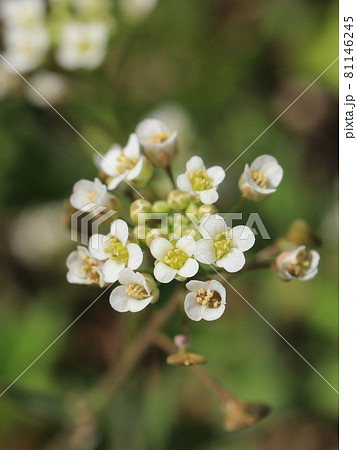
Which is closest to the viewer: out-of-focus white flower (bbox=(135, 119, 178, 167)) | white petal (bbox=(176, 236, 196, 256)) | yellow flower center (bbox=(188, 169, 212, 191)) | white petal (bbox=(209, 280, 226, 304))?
white petal (bbox=(209, 280, 226, 304))

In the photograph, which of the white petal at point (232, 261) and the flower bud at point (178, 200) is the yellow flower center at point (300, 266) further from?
the flower bud at point (178, 200)

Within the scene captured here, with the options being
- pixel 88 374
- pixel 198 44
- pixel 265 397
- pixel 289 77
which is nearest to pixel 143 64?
pixel 198 44

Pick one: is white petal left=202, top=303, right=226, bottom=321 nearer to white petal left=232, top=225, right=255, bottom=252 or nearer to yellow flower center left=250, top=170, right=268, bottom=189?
white petal left=232, top=225, right=255, bottom=252

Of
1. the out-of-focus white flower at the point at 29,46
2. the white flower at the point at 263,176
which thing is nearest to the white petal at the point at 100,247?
the white flower at the point at 263,176

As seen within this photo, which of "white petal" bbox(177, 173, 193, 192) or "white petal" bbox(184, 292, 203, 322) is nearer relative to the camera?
"white petal" bbox(184, 292, 203, 322)

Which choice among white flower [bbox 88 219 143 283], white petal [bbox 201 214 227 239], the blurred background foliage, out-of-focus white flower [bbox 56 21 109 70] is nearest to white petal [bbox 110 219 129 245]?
white flower [bbox 88 219 143 283]

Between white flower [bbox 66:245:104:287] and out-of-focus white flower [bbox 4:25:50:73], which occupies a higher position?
out-of-focus white flower [bbox 4:25:50:73]

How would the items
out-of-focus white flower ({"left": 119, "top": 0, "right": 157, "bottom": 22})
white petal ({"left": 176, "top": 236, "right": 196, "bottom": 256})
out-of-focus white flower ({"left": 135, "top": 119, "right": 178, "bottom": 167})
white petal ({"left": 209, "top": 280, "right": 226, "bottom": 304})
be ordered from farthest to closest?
out-of-focus white flower ({"left": 119, "top": 0, "right": 157, "bottom": 22})
out-of-focus white flower ({"left": 135, "top": 119, "right": 178, "bottom": 167})
white petal ({"left": 176, "top": 236, "right": 196, "bottom": 256})
white petal ({"left": 209, "top": 280, "right": 226, "bottom": 304})

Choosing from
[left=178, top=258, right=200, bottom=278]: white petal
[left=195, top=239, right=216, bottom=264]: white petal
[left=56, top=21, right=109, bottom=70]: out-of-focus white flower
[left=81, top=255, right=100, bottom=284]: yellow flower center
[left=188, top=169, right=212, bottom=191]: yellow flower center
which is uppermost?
[left=56, top=21, right=109, bottom=70]: out-of-focus white flower
